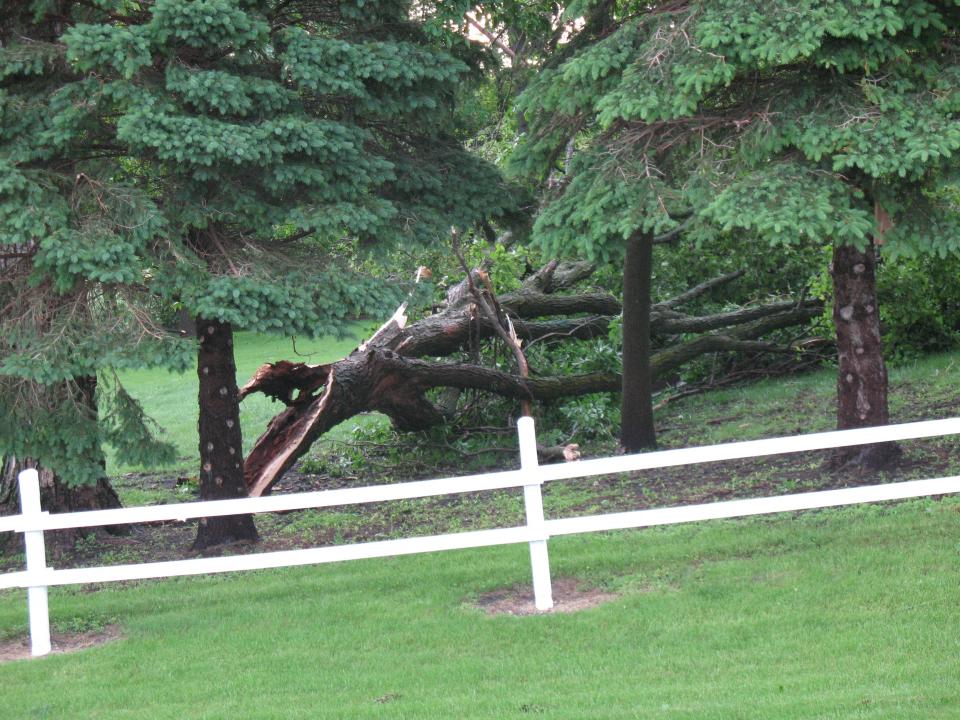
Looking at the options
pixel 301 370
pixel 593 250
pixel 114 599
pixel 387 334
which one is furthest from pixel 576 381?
pixel 114 599

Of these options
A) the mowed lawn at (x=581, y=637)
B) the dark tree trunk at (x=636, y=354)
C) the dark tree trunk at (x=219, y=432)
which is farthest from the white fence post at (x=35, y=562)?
the dark tree trunk at (x=636, y=354)

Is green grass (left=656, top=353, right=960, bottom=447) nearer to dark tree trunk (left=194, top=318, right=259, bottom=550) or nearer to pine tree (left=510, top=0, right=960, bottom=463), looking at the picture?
pine tree (left=510, top=0, right=960, bottom=463)

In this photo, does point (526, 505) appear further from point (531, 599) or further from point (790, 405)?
point (790, 405)

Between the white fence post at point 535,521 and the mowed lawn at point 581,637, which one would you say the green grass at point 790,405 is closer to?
the mowed lawn at point 581,637

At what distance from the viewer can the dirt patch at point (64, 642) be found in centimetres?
733

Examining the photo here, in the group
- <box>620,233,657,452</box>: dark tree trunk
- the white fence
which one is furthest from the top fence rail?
<box>620,233,657,452</box>: dark tree trunk

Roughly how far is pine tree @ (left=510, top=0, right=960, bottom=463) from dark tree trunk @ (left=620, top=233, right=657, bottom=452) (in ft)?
9.71

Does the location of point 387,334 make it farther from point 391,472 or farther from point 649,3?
point 649,3

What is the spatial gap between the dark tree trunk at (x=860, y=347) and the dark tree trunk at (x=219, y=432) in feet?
17.8

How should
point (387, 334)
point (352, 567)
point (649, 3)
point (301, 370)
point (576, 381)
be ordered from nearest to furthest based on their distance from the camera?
point (352, 567), point (649, 3), point (301, 370), point (387, 334), point (576, 381)

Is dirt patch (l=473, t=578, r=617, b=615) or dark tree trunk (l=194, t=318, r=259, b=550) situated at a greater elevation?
dark tree trunk (l=194, t=318, r=259, b=550)

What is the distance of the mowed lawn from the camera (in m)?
5.47

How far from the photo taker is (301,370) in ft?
37.8

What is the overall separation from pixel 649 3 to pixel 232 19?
4107mm
